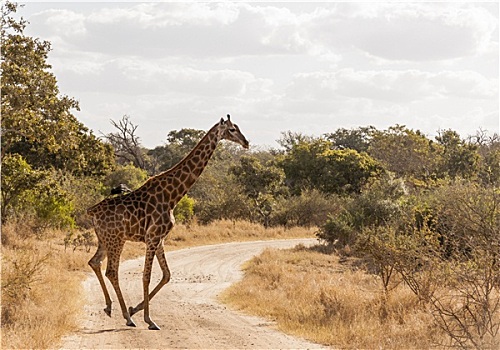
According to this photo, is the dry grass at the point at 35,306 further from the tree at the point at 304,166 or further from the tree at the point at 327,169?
the tree at the point at 304,166

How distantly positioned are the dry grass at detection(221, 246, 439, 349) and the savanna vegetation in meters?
0.04

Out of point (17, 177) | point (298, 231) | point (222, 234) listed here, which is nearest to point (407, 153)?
point (298, 231)

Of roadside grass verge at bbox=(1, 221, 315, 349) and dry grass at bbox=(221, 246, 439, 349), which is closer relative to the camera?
roadside grass verge at bbox=(1, 221, 315, 349)

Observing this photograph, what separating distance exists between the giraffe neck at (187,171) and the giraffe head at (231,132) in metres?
0.13

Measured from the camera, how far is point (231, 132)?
12828 mm

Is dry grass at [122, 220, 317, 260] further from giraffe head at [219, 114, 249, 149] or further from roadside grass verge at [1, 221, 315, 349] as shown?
giraffe head at [219, 114, 249, 149]

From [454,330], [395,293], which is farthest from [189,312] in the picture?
[454,330]

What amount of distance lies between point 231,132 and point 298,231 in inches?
1068

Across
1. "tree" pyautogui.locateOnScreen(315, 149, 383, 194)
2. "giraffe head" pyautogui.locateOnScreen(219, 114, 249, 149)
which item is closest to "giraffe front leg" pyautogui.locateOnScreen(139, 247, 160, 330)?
"giraffe head" pyautogui.locateOnScreen(219, 114, 249, 149)

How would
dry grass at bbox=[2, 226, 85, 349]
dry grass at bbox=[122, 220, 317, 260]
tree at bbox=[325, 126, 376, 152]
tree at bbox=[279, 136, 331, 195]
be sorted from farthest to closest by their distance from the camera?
tree at bbox=[325, 126, 376, 152] → tree at bbox=[279, 136, 331, 195] → dry grass at bbox=[122, 220, 317, 260] → dry grass at bbox=[2, 226, 85, 349]

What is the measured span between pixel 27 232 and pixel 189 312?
12.4 m

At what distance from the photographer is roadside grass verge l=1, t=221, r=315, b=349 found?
1144cm

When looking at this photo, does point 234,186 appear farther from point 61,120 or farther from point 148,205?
point 148,205

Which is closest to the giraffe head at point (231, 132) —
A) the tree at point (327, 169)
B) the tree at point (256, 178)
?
the tree at point (256, 178)
